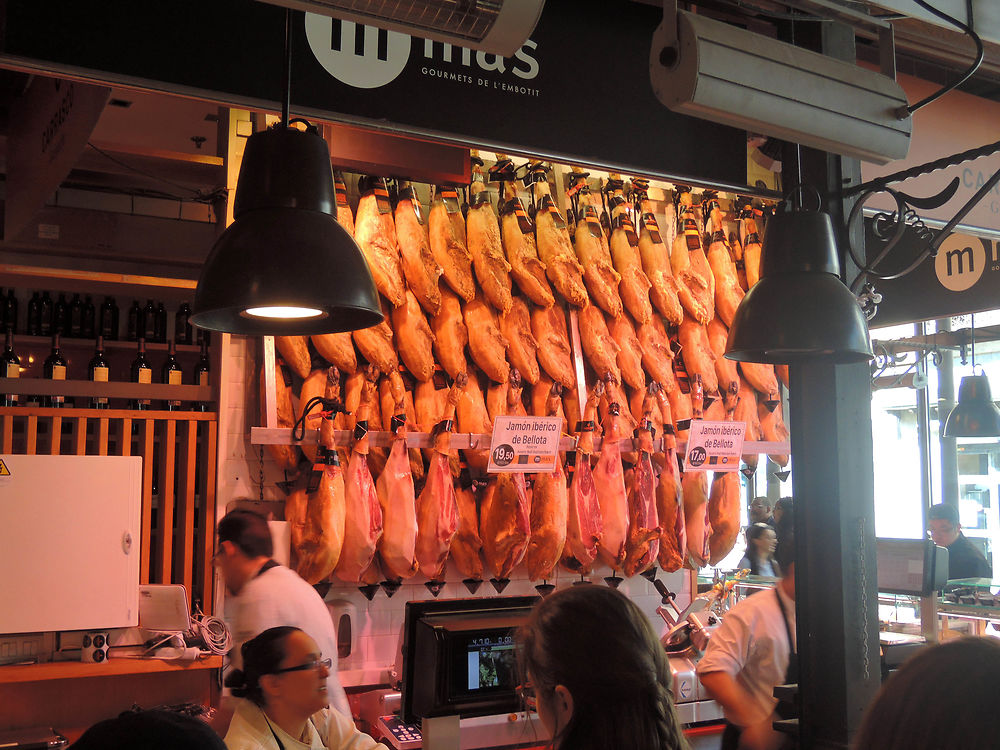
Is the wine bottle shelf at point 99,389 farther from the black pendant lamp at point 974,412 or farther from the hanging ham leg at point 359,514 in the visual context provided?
the black pendant lamp at point 974,412

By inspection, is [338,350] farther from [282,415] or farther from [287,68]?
[287,68]

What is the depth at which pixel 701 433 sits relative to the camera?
16.8ft

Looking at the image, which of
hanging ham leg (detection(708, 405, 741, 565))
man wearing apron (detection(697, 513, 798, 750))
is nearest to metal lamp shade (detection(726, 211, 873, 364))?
man wearing apron (detection(697, 513, 798, 750))

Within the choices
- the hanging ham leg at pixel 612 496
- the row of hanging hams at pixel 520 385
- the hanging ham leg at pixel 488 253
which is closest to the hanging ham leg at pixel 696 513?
the row of hanging hams at pixel 520 385

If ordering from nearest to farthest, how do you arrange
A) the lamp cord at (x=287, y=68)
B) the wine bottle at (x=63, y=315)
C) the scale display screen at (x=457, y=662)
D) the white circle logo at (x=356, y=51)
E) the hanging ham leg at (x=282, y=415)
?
the lamp cord at (x=287, y=68)
the white circle logo at (x=356, y=51)
the scale display screen at (x=457, y=662)
the hanging ham leg at (x=282, y=415)
the wine bottle at (x=63, y=315)

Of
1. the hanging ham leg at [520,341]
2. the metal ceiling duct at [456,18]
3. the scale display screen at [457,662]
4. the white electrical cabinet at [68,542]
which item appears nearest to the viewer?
the metal ceiling duct at [456,18]

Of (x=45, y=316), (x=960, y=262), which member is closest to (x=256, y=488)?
(x=960, y=262)

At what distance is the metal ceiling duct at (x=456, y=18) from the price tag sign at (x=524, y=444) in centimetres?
278

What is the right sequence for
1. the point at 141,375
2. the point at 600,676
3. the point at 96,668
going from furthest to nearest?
the point at 141,375 → the point at 96,668 → the point at 600,676

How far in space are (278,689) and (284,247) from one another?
157cm

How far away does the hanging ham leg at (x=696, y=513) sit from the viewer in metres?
5.32

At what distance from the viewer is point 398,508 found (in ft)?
14.7

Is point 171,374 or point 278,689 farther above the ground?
point 171,374

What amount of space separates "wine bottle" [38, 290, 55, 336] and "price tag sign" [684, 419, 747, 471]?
16.2 ft
